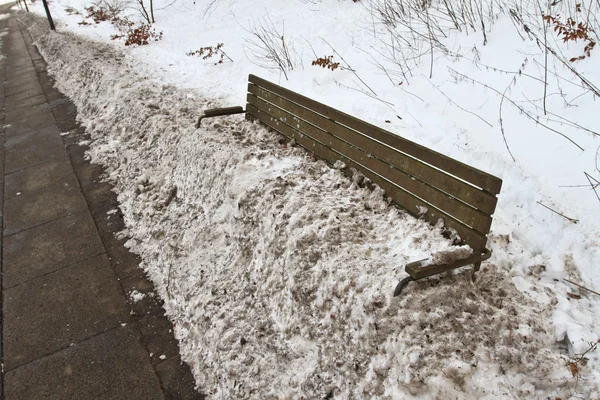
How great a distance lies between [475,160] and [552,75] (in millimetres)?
1562

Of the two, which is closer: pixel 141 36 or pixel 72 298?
pixel 72 298

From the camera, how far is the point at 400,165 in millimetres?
3371

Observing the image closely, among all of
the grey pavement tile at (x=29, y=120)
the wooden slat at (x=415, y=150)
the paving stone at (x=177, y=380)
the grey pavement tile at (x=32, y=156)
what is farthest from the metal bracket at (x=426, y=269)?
the grey pavement tile at (x=29, y=120)

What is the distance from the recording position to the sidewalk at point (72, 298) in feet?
10.6

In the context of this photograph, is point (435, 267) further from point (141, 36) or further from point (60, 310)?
point (141, 36)

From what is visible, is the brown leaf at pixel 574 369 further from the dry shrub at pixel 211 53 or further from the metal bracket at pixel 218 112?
the dry shrub at pixel 211 53

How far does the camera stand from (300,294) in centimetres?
315

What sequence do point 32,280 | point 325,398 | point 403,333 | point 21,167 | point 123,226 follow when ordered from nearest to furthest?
point 403,333 → point 325,398 → point 32,280 → point 123,226 → point 21,167

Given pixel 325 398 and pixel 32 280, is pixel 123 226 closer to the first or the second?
pixel 32 280

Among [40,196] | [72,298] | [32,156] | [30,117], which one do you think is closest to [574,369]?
[72,298]

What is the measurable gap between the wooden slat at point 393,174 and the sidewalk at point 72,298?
7.46 feet

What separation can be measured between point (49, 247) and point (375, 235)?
375 cm

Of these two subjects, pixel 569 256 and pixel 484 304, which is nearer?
pixel 484 304

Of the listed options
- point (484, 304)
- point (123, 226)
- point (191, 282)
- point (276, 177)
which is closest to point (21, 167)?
point (123, 226)
